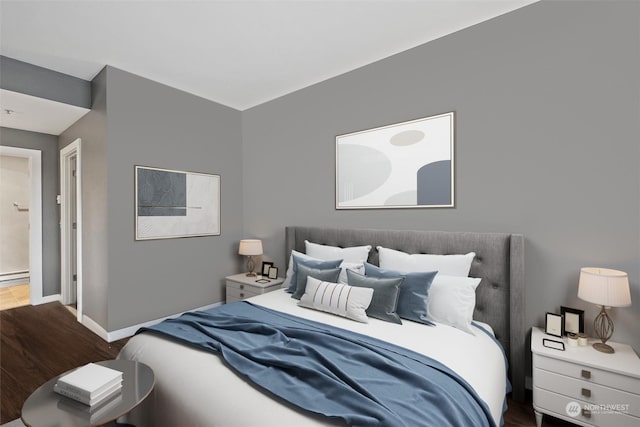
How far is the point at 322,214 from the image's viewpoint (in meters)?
3.36

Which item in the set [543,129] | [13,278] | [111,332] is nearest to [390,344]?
[543,129]

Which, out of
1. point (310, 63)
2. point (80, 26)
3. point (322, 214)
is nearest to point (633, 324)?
point (322, 214)

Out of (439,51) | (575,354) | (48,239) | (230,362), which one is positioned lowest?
(575,354)

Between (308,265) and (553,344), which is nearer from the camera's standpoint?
(553,344)

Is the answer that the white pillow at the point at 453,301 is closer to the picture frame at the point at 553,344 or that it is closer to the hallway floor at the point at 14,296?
the picture frame at the point at 553,344

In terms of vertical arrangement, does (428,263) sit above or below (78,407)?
above

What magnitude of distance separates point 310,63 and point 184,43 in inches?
46.2

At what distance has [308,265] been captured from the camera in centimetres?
267

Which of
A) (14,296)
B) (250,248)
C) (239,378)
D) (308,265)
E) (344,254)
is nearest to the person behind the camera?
(239,378)

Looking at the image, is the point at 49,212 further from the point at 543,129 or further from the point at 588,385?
the point at 588,385

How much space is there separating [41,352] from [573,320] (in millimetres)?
4383

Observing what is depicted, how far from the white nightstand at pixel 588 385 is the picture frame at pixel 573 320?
4.0 inches

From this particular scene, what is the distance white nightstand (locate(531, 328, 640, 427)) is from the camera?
1558 millimetres

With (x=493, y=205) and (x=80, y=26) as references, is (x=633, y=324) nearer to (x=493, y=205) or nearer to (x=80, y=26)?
(x=493, y=205)
